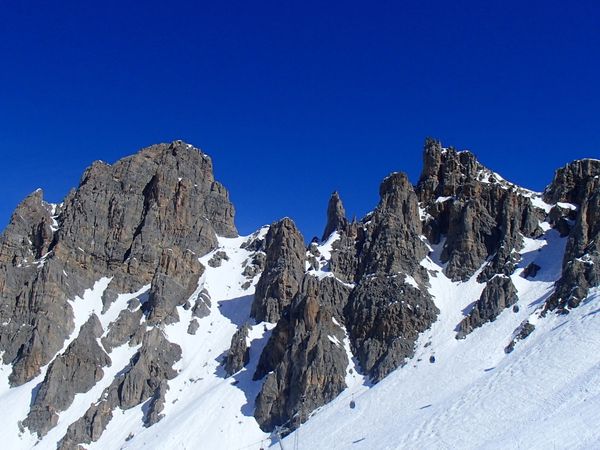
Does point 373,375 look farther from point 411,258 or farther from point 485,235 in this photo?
point 485,235

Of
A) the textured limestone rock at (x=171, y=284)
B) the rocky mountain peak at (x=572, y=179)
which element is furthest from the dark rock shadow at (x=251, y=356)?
the rocky mountain peak at (x=572, y=179)

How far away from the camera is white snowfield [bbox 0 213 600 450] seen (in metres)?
62.7

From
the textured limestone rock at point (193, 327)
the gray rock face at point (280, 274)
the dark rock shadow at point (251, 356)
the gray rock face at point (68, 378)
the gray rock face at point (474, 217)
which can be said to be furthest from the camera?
the textured limestone rock at point (193, 327)

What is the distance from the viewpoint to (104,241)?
144625 millimetres

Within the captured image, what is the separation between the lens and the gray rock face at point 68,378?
4245 inches

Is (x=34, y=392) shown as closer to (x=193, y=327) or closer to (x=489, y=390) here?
(x=193, y=327)

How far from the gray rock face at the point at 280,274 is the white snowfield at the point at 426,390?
3752 millimetres

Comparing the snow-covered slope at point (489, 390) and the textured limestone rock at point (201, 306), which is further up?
the textured limestone rock at point (201, 306)

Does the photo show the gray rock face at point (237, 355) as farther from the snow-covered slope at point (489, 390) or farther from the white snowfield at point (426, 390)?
the snow-covered slope at point (489, 390)

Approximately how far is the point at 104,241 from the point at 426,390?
8740 centimetres

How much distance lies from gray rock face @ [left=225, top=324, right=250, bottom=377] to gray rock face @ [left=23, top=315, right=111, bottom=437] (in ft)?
77.1

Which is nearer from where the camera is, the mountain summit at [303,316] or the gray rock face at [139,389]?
the mountain summit at [303,316]

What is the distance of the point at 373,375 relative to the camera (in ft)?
312

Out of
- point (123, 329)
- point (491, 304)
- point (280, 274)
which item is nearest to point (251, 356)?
point (280, 274)
